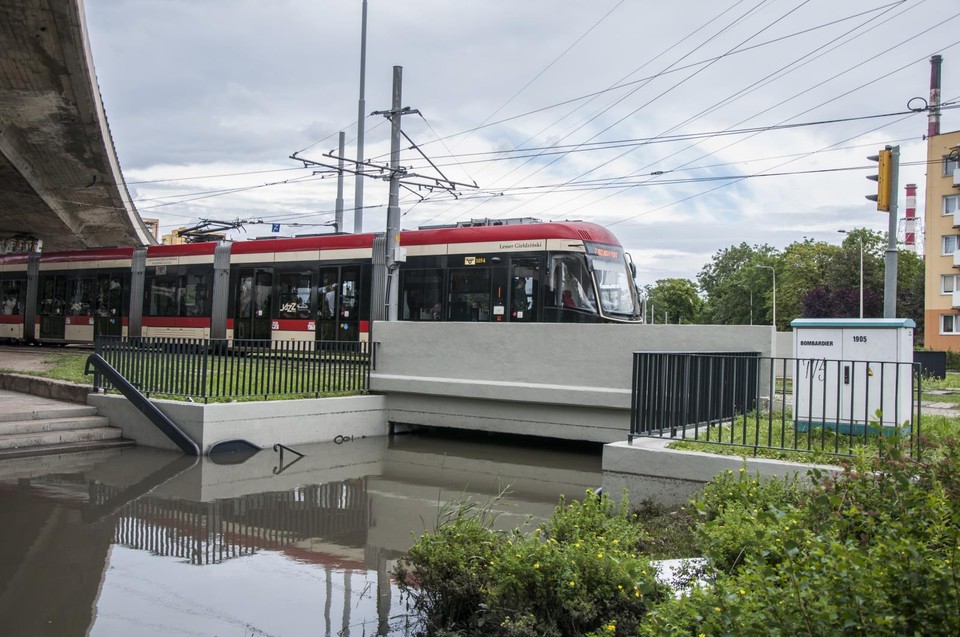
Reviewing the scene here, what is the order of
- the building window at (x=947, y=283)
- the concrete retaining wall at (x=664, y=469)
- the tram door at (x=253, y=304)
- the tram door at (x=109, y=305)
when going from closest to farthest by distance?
the concrete retaining wall at (x=664, y=469) < the tram door at (x=253, y=304) < the tram door at (x=109, y=305) < the building window at (x=947, y=283)

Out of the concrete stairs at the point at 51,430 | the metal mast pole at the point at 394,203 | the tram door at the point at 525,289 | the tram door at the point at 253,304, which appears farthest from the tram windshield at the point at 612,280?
the concrete stairs at the point at 51,430

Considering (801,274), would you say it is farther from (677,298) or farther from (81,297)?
(81,297)

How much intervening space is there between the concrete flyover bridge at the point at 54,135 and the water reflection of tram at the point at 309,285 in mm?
2419

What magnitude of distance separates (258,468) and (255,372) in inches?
102

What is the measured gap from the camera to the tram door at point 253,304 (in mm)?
24594

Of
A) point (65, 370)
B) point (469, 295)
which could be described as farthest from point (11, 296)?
point (469, 295)

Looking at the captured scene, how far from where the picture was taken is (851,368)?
28.3 ft

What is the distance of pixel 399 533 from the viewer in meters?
8.62

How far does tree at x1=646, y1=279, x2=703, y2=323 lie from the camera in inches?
4267

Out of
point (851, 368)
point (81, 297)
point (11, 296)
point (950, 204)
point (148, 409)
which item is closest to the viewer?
point (851, 368)

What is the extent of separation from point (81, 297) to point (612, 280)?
64.5 ft

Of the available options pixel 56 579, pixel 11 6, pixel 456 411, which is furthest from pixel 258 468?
pixel 11 6

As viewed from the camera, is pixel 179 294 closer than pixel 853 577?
No

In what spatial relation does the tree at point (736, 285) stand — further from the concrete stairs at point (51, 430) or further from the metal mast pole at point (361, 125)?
the concrete stairs at point (51, 430)
